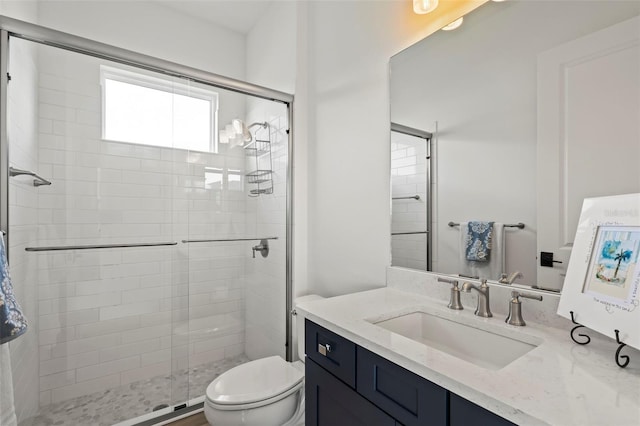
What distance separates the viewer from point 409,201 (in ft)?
5.11

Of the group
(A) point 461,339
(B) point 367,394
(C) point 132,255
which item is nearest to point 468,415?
(B) point 367,394

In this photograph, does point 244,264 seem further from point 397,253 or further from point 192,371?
point 397,253

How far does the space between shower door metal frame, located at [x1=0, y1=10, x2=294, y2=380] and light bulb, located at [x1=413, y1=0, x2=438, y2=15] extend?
3.65 ft

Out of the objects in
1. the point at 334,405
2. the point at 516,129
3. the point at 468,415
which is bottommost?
the point at 334,405

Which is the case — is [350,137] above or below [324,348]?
above

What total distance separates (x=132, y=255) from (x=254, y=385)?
118 cm

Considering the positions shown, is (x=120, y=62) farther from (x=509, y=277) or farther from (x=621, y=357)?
(x=621, y=357)

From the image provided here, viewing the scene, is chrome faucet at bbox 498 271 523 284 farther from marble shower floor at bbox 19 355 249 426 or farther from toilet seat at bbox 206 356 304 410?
marble shower floor at bbox 19 355 249 426

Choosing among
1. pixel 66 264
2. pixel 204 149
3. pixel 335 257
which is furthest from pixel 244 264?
pixel 66 264

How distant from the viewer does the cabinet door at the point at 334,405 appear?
3.05ft

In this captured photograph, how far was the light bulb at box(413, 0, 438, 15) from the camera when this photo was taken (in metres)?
1.40

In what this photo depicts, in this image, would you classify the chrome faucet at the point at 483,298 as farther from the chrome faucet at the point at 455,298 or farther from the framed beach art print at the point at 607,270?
the framed beach art print at the point at 607,270

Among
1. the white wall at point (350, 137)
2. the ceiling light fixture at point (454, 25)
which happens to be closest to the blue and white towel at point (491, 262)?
the white wall at point (350, 137)

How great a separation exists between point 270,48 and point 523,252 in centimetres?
237
